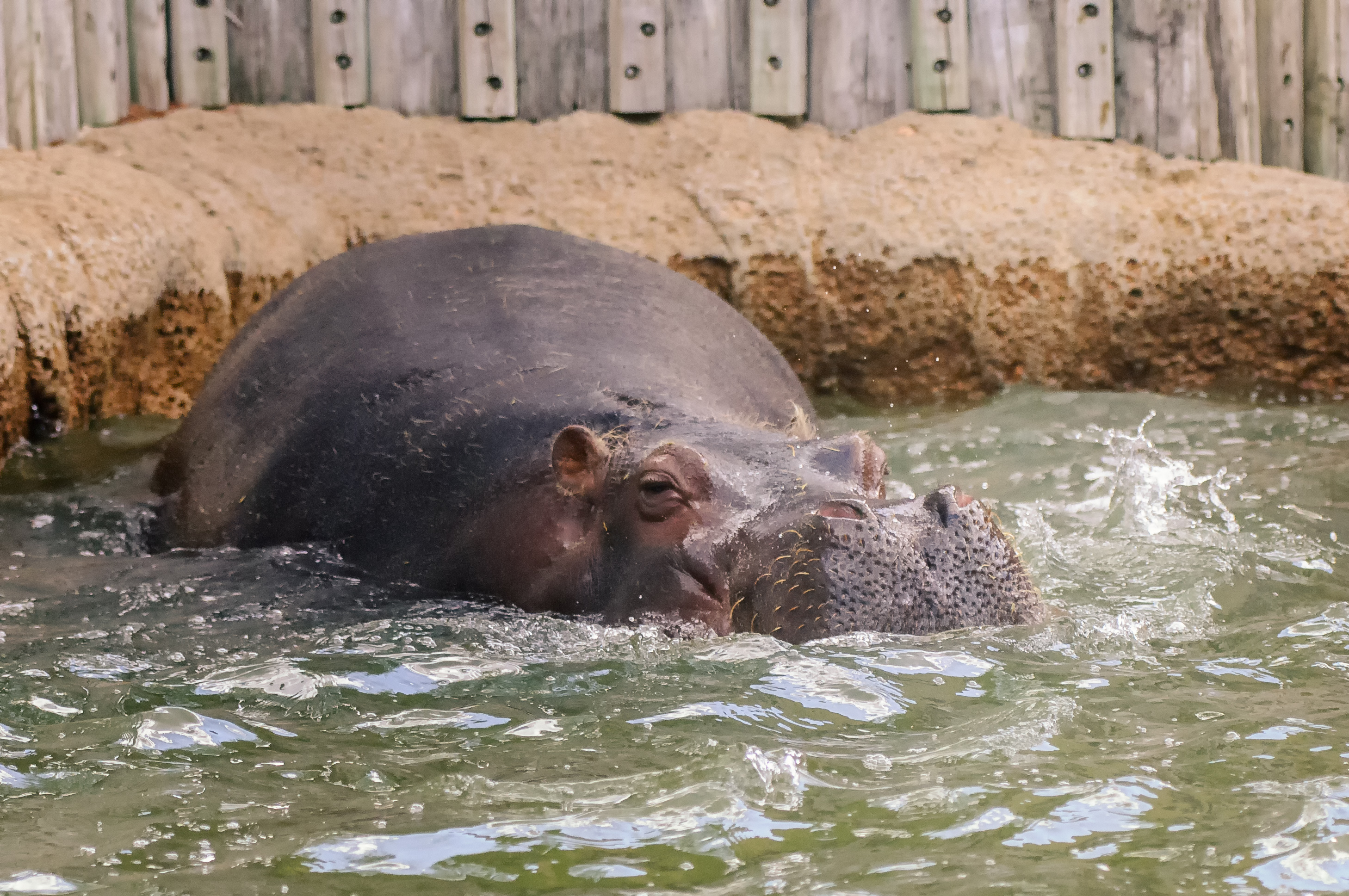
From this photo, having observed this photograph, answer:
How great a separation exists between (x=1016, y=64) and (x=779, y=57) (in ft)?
3.45

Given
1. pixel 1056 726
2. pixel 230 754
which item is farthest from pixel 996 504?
pixel 230 754

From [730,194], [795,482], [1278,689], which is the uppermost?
[730,194]

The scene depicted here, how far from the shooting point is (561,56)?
6.53m

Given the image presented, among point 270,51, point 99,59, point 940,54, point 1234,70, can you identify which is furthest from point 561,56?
point 1234,70

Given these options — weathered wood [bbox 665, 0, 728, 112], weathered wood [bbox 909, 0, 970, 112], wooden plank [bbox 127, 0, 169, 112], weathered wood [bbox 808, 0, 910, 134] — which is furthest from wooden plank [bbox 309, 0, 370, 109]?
weathered wood [bbox 909, 0, 970, 112]

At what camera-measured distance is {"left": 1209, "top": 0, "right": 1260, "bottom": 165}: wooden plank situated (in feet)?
22.2

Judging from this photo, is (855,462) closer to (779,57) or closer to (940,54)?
(779,57)

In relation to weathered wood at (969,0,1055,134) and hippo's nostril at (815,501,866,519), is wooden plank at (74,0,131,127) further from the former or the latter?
hippo's nostril at (815,501,866,519)

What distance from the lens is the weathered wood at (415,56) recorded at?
6.42 m

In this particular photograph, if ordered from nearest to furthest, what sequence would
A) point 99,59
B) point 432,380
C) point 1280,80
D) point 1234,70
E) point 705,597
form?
point 705,597
point 432,380
point 99,59
point 1234,70
point 1280,80

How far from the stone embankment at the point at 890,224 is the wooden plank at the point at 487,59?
0.09 meters

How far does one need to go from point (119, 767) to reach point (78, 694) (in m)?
0.52

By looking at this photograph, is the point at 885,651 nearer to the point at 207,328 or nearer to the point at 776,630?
the point at 776,630

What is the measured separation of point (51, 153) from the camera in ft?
18.5
